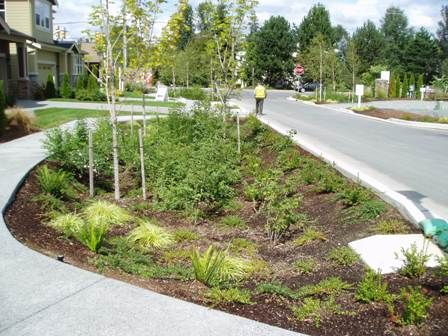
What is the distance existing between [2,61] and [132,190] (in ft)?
72.0

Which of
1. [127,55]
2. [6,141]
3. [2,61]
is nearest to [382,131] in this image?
[127,55]

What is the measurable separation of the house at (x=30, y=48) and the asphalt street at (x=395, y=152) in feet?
52.7

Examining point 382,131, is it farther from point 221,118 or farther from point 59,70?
point 59,70

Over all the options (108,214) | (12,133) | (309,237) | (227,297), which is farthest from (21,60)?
(227,297)

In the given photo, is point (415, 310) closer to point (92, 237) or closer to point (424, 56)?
point (92, 237)

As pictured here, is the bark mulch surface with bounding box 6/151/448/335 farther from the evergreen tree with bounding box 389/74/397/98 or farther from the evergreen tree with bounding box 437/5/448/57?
the evergreen tree with bounding box 437/5/448/57

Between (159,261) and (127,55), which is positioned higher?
(127,55)

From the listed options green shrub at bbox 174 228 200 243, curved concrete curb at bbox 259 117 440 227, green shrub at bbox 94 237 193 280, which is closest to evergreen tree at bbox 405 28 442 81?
curved concrete curb at bbox 259 117 440 227

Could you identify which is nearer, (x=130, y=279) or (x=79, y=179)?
(x=130, y=279)

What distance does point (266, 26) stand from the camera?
6894 centimetres

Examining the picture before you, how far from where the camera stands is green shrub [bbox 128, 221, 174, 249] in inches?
285

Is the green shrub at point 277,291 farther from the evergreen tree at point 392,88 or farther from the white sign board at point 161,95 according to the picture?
the evergreen tree at point 392,88

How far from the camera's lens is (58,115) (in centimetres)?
2125

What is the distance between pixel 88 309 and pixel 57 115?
1808 centimetres
